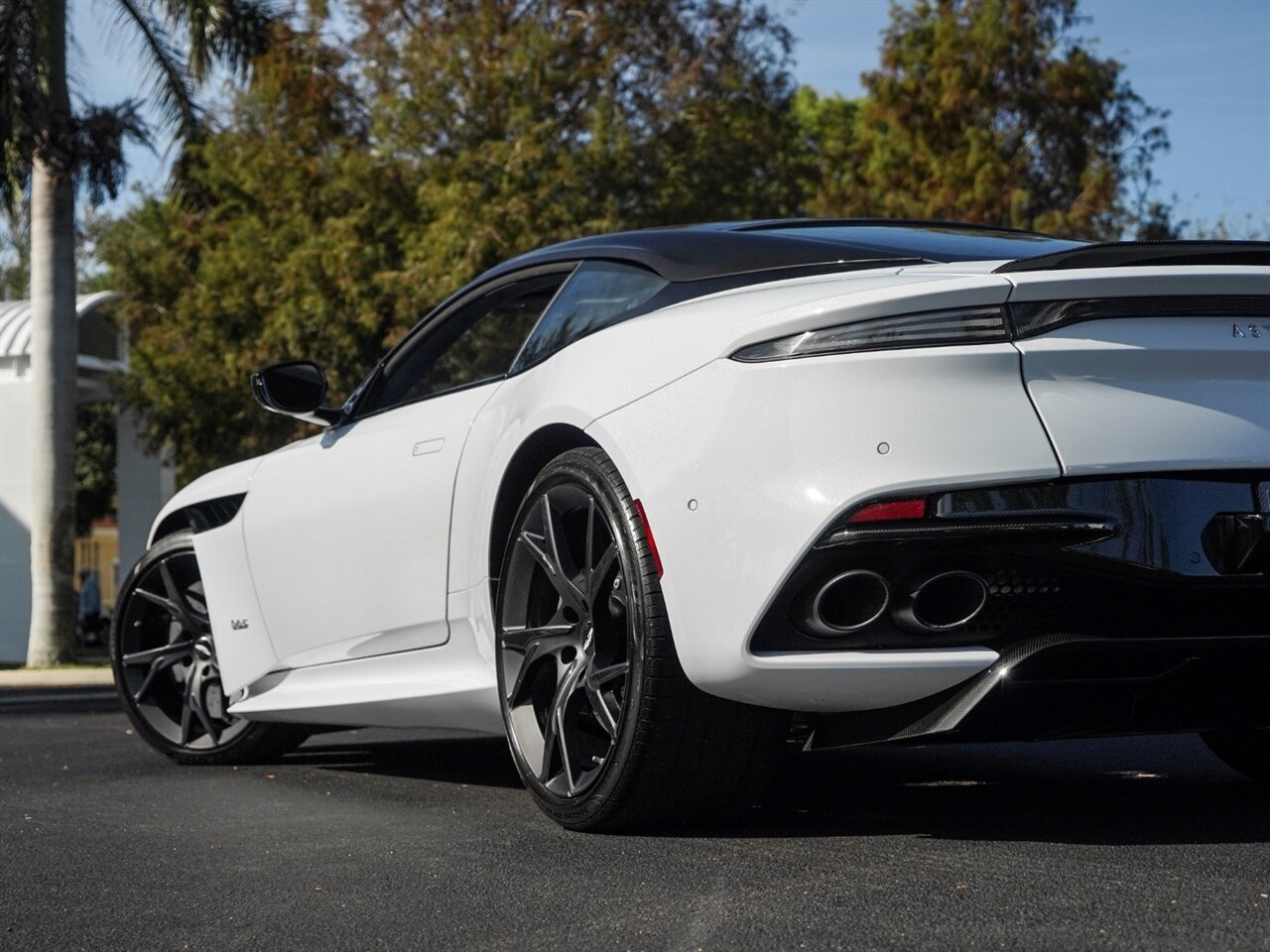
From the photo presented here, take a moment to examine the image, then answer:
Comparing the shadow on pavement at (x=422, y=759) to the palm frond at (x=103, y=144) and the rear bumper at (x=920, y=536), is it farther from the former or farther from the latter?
the palm frond at (x=103, y=144)

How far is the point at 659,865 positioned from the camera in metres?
3.46

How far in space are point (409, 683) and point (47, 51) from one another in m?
14.5

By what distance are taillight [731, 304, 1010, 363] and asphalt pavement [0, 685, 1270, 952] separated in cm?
→ 98

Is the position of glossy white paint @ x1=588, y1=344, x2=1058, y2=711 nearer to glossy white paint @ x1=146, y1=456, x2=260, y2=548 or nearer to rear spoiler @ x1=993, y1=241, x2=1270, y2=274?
rear spoiler @ x1=993, y1=241, x2=1270, y2=274

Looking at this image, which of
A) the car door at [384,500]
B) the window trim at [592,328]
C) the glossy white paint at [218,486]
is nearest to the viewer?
the window trim at [592,328]

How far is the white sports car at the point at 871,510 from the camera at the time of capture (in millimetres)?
3281


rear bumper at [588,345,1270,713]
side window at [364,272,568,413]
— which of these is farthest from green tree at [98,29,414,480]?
rear bumper at [588,345,1270,713]

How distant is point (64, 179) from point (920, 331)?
1588 centimetres

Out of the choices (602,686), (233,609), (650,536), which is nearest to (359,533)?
(233,609)

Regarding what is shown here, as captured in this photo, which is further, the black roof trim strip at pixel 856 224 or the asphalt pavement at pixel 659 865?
the black roof trim strip at pixel 856 224

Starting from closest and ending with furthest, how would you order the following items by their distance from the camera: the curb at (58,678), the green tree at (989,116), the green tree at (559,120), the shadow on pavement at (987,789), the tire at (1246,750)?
the shadow on pavement at (987,789), the tire at (1246,750), the curb at (58,678), the green tree at (559,120), the green tree at (989,116)

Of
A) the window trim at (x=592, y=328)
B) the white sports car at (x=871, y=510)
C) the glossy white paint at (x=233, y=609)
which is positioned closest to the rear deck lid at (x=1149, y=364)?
the white sports car at (x=871, y=510)

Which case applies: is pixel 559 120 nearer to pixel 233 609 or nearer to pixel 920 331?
pixel 233 609

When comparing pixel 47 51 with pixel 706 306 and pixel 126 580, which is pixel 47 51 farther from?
pixel 706 306
